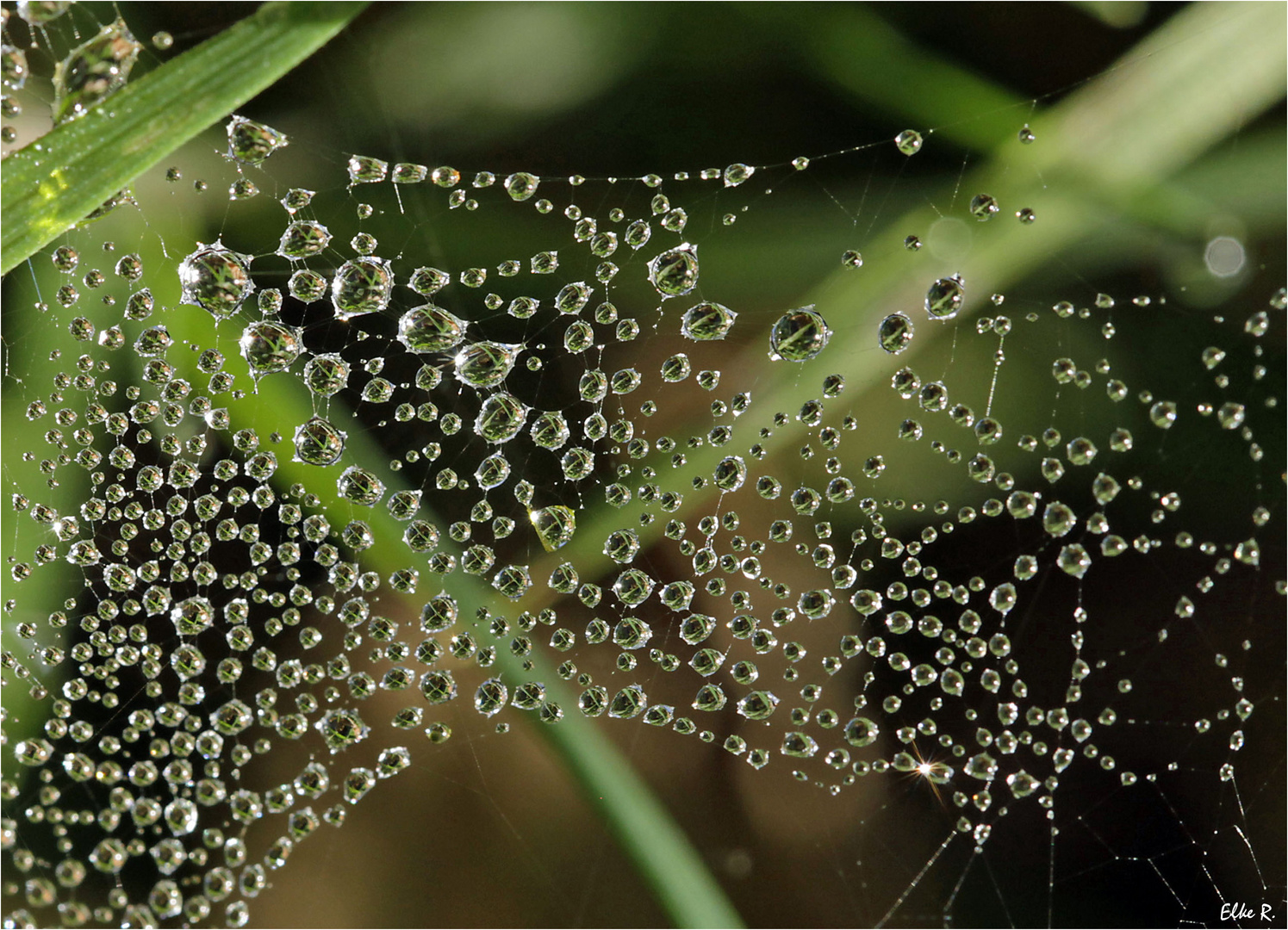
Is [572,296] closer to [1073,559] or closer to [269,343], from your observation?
[269,343]

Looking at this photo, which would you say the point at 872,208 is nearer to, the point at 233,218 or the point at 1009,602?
the point at 1009,602

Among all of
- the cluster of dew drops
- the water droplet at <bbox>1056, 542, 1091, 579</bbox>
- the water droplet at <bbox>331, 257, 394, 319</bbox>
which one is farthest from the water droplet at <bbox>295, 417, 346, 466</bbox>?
the water droplet at <bbox>1056, 542, 1091, 579</bbox>

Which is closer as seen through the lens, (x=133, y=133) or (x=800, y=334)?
(x=133, y=133)

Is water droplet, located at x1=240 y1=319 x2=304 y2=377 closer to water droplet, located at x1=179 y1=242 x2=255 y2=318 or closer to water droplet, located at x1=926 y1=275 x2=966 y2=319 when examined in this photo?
water droplet, located at x1=179 y1=242 x2=255 y2=318

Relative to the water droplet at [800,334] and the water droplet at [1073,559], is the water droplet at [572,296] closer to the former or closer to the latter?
the water droplet at [800,334]

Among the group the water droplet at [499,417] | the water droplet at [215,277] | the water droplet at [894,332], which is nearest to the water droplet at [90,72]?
the water droplet at [215,277]


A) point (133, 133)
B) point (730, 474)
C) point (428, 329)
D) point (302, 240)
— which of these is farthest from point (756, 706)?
point (133, 133)

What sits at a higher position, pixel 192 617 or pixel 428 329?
pixel 428 329
